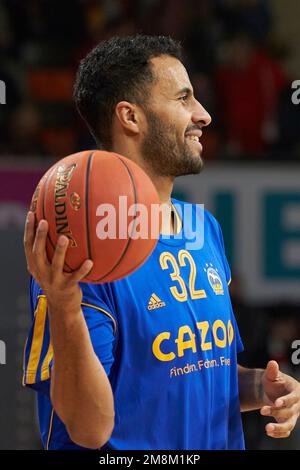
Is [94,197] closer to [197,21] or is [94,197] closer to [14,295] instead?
[14,295]

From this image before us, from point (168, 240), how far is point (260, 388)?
1.96 feet

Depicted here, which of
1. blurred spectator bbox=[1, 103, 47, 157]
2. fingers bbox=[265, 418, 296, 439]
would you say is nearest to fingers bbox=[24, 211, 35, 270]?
fingers bbox=[265, 418, 296, 439]

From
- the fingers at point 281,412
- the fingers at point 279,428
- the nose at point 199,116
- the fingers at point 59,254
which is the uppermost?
the nose at point 199,116

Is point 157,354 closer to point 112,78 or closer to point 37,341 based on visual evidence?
point 37,341

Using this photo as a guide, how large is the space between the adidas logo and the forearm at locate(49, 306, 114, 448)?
0.41m

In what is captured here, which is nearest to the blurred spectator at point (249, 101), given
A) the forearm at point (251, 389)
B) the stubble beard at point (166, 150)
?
the forearm at point (251, 389)

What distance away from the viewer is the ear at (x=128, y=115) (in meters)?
3.20

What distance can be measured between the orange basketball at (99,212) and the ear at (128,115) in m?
0.48

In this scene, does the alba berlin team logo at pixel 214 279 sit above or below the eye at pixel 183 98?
below

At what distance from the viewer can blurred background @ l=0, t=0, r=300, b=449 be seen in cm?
708

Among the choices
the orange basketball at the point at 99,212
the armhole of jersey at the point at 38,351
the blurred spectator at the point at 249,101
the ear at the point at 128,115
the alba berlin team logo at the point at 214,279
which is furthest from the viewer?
the blurred spectator at the point at 249,101

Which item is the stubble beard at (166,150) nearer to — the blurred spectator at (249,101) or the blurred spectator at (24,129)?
the blurred spectator at (24,129)

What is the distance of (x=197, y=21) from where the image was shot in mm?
10016

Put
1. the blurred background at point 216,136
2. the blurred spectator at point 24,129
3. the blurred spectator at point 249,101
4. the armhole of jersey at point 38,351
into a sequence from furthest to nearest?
the blurred spectator at point 249,101
the blurred spectator at point 24,129
the blurred background at point 216,136
the armhole of jersey at point 38,351
